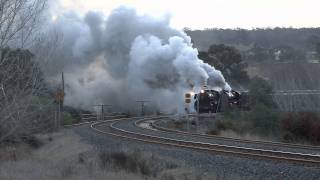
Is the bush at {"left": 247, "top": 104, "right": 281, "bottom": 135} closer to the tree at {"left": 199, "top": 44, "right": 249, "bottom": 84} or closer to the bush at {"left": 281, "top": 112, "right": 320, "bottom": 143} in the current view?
the bush at {"left": 281, "top": 112, "right": 320, "bottom": 143}

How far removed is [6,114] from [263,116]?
83.8 feet

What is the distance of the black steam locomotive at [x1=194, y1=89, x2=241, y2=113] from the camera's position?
149 feet

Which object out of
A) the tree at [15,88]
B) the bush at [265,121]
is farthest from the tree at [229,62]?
the tree at [15,88]

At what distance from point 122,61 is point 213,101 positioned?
52.9 feet

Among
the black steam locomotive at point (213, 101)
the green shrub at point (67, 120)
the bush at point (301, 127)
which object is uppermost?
the black steam locomotive at point (213, 101)

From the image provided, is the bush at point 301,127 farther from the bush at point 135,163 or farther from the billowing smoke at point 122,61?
the billowing smoke at point 122,61

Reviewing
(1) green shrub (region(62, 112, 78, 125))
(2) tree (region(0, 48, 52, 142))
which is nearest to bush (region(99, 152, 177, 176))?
(2) tree (region(0, 48, 52, 142))

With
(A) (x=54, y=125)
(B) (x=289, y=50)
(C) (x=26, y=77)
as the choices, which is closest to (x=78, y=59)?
(A) (x=54, y=125)

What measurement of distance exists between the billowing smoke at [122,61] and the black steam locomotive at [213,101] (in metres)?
8.82

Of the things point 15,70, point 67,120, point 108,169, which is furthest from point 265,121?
point 15,70

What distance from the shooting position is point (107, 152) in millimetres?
19344

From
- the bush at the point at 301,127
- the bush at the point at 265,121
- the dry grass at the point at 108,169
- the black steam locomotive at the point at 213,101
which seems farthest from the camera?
the black steam locomotive at the point at 213,101

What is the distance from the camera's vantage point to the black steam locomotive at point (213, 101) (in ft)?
149

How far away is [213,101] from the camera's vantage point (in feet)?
151
